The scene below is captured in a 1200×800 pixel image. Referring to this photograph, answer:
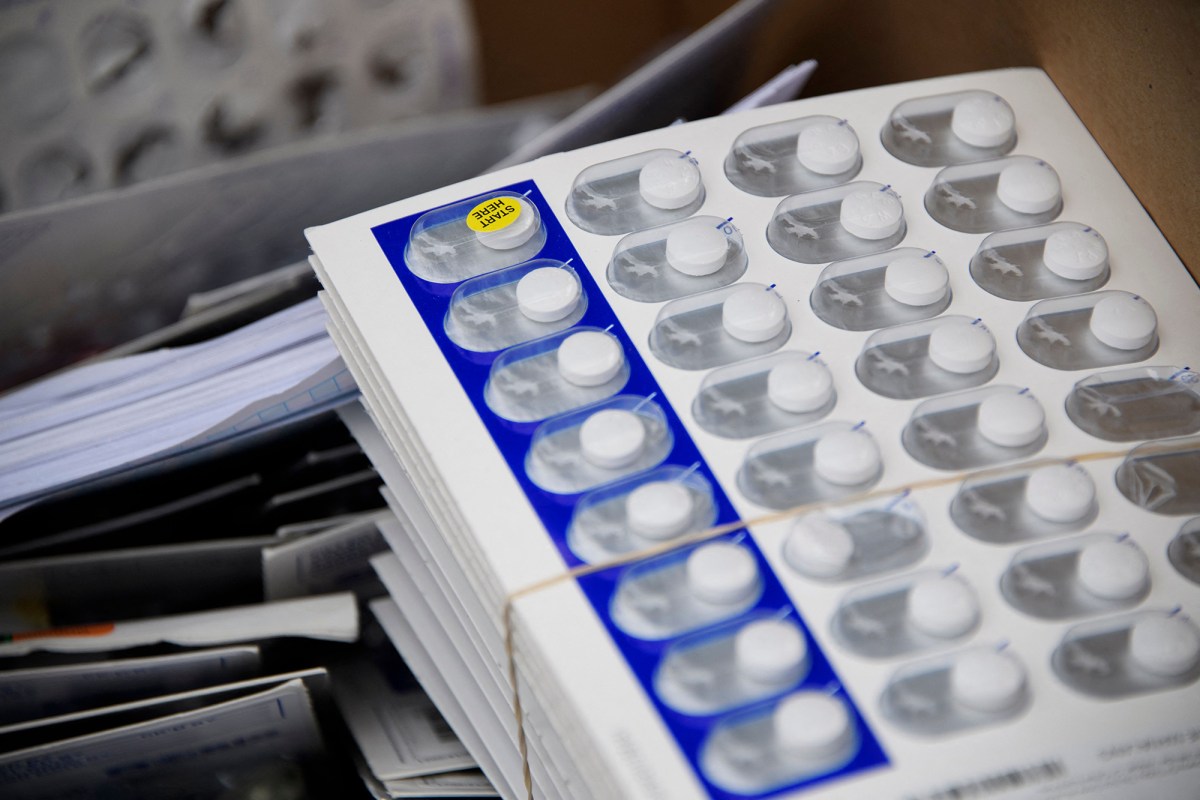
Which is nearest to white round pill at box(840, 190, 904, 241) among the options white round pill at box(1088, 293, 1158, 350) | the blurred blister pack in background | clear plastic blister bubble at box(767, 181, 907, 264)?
clear plastic blister bubble at box(767, 181, 907, 264)

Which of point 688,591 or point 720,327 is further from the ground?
point 720,327

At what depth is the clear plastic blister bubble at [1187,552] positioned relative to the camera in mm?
489

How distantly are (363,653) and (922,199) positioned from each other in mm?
446

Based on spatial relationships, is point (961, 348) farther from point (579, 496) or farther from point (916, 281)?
point (579, 496)

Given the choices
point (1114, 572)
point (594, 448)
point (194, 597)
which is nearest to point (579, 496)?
point (594, 448)

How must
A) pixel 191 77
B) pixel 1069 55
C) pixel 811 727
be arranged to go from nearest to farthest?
pixel 811 727 < pixel 1069 55 < pixel 191 77

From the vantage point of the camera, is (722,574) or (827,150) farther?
(827,150)

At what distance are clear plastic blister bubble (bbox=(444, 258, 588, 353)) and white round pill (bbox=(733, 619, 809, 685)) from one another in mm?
177

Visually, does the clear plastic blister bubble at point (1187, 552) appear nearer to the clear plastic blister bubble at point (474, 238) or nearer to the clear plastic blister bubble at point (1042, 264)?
the clear plastic blister bubble at point (1042, 264)

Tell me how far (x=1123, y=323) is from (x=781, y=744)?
0.27m

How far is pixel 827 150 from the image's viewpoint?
596mm

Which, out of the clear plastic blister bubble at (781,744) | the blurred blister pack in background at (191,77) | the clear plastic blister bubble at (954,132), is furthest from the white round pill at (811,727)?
the blurred blister pack in background at (191,77)

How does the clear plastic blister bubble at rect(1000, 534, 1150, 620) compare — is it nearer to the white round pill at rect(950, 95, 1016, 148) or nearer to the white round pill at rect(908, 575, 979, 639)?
the white round pill at rect(908, 575, 979, 639)

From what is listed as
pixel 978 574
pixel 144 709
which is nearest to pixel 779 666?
pixel 978 574
